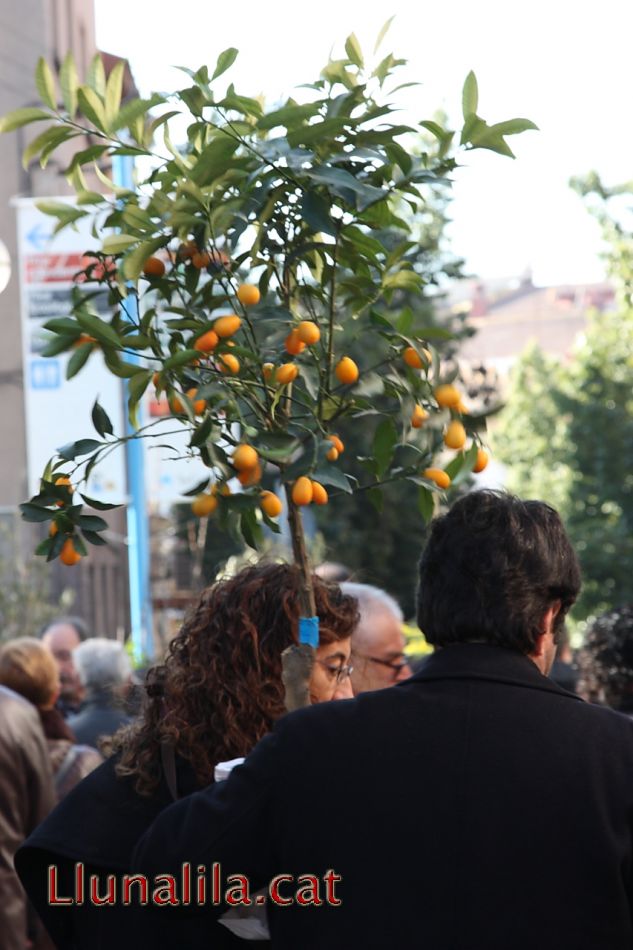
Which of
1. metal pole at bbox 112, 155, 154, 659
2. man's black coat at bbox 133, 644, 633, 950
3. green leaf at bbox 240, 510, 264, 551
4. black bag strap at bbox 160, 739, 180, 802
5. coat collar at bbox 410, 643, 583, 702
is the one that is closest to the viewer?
man's black coat at bbox 133, 644, 633, 950

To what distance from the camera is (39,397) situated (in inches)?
508

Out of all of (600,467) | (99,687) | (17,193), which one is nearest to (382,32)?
(99,687)

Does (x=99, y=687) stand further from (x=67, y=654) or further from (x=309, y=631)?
(x=309, y=631)

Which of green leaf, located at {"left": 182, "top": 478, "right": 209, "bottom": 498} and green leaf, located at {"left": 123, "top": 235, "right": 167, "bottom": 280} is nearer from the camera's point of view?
green leaf, located at {"left": 123, "top": 235, "right": 167, "bottom": 280}

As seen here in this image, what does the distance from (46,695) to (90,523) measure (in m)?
3.21

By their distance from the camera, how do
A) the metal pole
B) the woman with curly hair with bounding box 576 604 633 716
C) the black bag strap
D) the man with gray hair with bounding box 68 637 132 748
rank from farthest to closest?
the metal pole < the man with gray hair with bounding box 68 637 132 748 < the woman with curly hair with bounding box 576 604 633 716 < the black bag strap

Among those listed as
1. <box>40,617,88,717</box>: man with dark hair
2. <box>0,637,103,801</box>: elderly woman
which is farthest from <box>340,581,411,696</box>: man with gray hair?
<box>40,617,88,717</box>: man with dark hair

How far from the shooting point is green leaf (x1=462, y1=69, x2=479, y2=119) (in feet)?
8.46

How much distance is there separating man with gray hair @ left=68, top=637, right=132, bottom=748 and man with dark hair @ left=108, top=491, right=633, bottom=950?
12.9 ft

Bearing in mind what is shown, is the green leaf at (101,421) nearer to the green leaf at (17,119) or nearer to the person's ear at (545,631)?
the green leaf at (17,119)

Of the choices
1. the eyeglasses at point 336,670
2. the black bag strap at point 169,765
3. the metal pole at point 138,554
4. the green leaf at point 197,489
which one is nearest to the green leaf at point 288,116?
the green leaf at point 197,489

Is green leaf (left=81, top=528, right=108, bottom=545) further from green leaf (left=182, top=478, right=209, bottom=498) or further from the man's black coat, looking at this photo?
the man's black coat

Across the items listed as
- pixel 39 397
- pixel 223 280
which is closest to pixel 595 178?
pixel 39 397

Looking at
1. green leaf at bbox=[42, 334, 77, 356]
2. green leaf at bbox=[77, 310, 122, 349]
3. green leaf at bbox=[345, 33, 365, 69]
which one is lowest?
green leaf at bbox=[42, 334, 77, 356]
